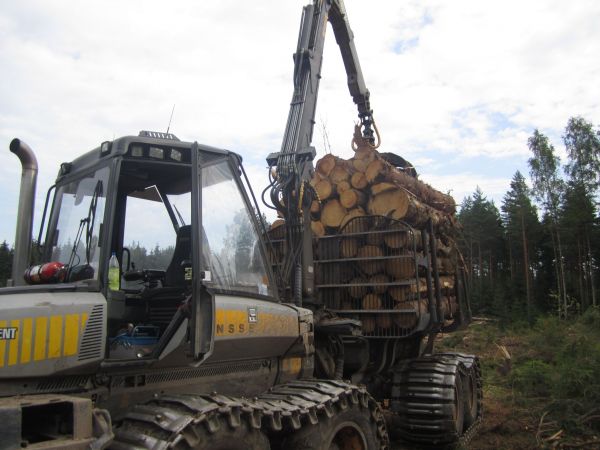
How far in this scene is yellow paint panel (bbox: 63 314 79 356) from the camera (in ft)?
10.3

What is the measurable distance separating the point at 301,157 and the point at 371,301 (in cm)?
207

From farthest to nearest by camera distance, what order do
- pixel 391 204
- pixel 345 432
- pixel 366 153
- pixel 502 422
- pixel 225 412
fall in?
pixel 502 422
pixel 366 153
pixel 391 204
pixel 345 432
pixel 225 412

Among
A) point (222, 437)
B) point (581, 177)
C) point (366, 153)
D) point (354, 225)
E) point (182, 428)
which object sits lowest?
point (222, 437)

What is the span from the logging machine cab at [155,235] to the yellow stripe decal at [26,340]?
472 millimetres

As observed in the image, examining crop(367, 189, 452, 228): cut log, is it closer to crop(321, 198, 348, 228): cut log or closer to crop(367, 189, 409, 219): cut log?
crop(367, 189, 409, 219): cut log

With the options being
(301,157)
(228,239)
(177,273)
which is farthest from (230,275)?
(301,157)

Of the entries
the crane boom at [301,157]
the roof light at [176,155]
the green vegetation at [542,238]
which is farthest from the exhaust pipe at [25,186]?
the green vegetation at [542,238]

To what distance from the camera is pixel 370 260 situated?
23.2 ft

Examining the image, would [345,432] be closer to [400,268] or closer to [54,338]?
[54,338]

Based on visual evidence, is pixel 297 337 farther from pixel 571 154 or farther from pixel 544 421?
pixel 571 154

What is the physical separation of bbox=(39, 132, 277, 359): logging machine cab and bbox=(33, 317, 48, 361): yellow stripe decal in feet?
1.36

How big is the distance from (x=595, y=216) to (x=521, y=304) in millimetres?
7830

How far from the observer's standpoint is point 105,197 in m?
3.78

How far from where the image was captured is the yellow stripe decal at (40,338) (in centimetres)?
302
